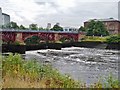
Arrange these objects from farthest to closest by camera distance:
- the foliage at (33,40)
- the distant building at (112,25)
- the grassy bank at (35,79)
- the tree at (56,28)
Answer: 1. the distant building at (112,25)
2. the tree at (56,28)
3. the foliage at (33,40)
4. the grassy bank at (35,79)

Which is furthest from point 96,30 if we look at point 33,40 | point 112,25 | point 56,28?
point 112,25

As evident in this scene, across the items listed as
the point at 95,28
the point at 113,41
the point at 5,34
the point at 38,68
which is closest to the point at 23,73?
the point at 38,68

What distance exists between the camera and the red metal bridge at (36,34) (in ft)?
198

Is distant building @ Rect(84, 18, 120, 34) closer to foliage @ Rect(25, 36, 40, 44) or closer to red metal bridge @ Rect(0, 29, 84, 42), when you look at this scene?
red metal bridge @ Rect(0, 29, 84, 42)

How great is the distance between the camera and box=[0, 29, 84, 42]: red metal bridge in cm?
6040

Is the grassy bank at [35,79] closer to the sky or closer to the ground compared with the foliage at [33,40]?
closer to the sky

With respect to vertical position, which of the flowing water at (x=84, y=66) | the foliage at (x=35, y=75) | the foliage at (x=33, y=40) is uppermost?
the foliage at (x=35, y=75)

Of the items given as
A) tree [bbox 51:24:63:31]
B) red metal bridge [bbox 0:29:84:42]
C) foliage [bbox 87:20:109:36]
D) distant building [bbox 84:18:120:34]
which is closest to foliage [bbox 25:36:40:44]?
red metal bridge [bbox 0:29:84:42]

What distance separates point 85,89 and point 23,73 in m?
3.11

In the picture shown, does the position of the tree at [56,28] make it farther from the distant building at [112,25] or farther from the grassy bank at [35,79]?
the grassy bank at [35,79]

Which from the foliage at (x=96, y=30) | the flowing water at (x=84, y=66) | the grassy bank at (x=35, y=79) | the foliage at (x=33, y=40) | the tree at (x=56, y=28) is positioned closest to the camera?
the grassy bank at (x=35, y=79)

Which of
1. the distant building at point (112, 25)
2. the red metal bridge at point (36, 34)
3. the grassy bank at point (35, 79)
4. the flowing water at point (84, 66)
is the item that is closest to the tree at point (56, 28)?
the red metal bridge at point (36, 34)

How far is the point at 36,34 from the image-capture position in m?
67.5

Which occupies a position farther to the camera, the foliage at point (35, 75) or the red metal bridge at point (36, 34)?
the red metal bridge at point (36, 34)
